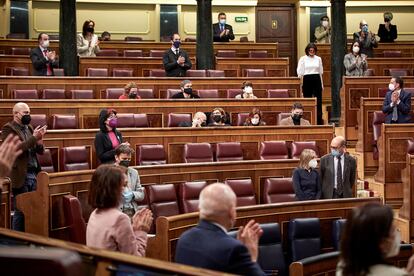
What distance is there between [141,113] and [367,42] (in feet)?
16.2

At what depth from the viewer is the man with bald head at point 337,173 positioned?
682cm

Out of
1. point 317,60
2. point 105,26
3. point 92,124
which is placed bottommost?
point 92,124

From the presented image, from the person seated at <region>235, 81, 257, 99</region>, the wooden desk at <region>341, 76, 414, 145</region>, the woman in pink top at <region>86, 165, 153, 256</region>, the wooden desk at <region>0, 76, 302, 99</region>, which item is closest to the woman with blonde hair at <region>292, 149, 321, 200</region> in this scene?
the person seated at <region>235, 81, 257, 99</region>

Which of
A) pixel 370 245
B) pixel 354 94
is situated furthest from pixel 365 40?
pixel 370 245

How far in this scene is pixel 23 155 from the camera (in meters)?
6.02

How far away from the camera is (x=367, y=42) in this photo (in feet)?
40.8

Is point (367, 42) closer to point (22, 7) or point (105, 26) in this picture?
point (105, 26)

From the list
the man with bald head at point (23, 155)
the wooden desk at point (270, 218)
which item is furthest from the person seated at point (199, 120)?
the wooden desk at point (270, 218)

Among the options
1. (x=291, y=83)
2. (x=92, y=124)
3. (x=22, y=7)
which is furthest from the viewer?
(x=22, y=7)

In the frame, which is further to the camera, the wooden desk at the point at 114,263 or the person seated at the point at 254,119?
the person seated at the point at 254,119

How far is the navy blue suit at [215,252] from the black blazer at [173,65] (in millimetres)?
7787

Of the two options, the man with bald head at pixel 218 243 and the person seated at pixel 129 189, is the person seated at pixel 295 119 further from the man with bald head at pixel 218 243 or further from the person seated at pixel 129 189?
the man with bald head at pixel 218 243

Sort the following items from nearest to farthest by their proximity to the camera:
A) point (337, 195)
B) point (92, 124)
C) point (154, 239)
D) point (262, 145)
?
point (154, 239)
point (337, 195)
point (262, 145)
point (92, 124)

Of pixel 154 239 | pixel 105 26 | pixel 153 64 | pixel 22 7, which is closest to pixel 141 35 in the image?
pixel 105 26
